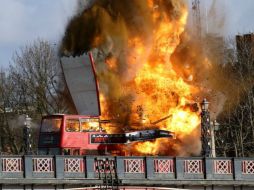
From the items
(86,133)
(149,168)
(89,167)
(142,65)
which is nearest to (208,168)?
(149,168)

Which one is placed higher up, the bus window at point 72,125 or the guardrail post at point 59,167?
the bus window at point 72,125

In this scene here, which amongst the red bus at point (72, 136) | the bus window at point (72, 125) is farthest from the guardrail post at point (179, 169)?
the bus window at point (72, 125)

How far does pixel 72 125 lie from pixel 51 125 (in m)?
1.49

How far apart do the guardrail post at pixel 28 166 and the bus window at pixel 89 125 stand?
27.0 feet

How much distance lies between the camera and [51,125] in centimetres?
7250

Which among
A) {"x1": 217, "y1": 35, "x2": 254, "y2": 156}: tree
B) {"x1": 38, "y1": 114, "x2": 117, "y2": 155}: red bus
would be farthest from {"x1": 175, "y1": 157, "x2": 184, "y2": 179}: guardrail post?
{"x1": 217, "y1": 35, "x2": 254, "y2": 156}: tree

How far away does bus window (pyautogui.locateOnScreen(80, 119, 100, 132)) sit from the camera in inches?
2825

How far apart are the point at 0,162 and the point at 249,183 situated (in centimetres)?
1360

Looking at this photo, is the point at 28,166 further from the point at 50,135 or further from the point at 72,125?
the point at 50,135

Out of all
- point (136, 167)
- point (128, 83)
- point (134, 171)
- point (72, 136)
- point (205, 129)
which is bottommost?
point (134, 171)

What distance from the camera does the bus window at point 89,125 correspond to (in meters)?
71.8

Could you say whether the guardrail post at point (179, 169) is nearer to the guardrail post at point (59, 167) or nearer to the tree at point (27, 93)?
the guardrail post at point (59, 167)

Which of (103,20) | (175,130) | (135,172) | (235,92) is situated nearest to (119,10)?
(103,20)

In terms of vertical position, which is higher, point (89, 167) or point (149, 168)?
point (89, 167)
